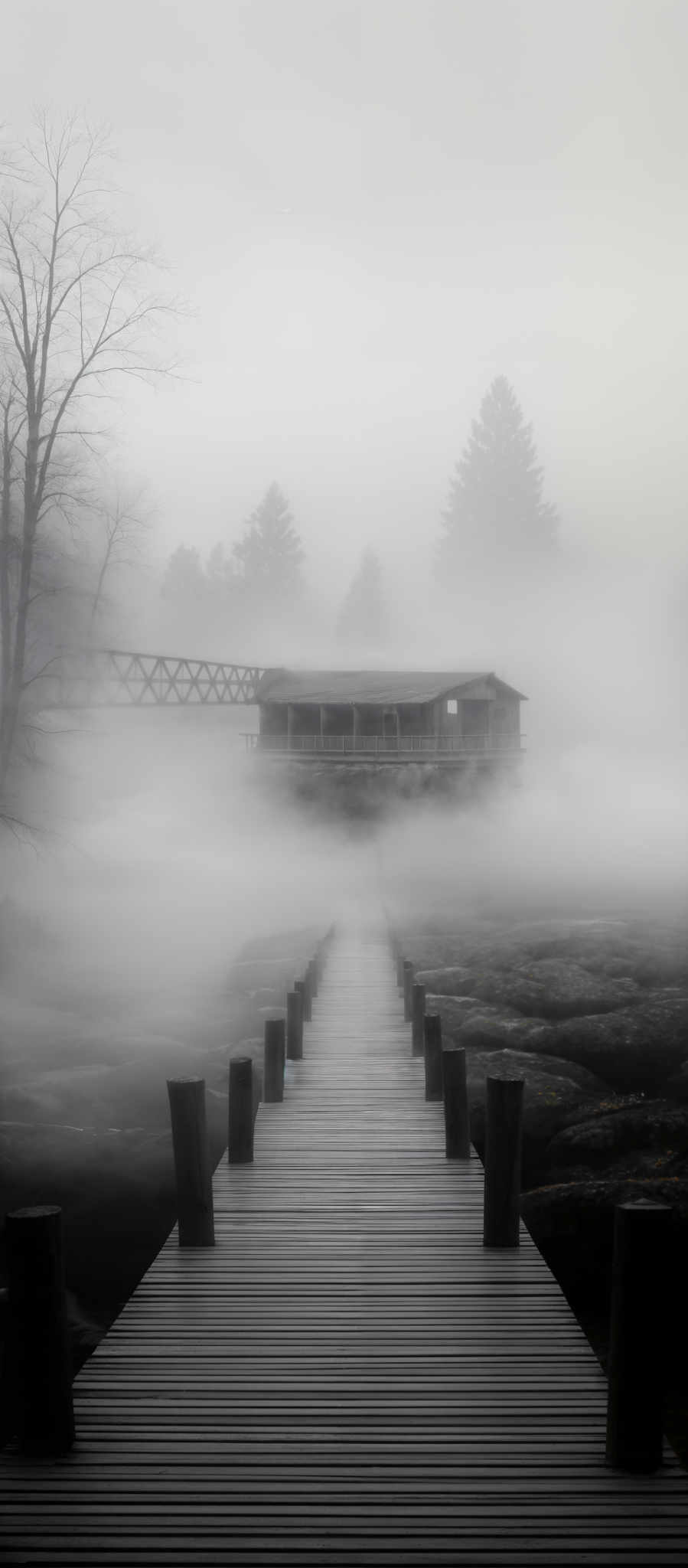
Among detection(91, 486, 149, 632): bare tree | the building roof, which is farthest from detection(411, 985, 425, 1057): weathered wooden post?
detection(91, 486, 149, 632): bare tree

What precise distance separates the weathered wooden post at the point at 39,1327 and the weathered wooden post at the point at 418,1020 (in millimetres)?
8502

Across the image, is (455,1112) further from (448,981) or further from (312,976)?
(448,981)

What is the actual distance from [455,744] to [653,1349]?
41191 millimetres

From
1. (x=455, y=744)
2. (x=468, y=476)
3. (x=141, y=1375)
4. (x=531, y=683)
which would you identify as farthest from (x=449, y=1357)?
(x=468, y=476)

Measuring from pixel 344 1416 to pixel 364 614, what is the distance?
209 ft

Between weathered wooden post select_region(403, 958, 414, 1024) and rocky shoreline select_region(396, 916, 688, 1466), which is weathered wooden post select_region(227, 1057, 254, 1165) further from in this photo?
weathered wooden post select_region(403, 958, 414, 1024)

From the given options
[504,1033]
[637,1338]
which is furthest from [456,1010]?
[637,1338]

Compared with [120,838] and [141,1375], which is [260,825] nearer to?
[120,838]

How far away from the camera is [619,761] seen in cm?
6431

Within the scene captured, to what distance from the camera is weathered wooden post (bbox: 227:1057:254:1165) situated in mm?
8234

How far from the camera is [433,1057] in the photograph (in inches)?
424

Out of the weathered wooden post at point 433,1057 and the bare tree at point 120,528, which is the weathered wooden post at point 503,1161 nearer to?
the weathered wooden post at point 433,1057

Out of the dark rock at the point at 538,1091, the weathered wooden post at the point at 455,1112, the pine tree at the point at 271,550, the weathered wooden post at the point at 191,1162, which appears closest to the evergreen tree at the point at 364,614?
the pine tree at the point at 271,550

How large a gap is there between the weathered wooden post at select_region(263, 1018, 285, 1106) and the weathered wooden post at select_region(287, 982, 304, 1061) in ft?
4.70
